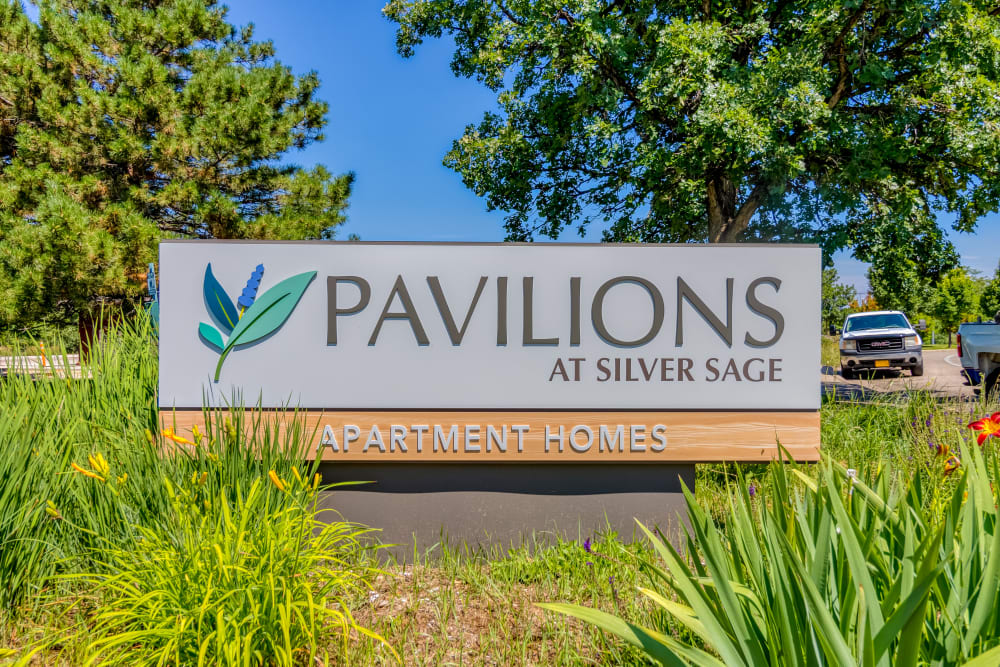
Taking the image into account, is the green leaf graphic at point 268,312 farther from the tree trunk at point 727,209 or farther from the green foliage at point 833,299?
the green foliage at point 833,299

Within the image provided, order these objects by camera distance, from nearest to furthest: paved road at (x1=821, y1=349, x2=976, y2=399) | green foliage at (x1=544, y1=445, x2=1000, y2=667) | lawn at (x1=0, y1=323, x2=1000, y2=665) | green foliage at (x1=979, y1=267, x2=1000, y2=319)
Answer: green foliage at (x1=544, y1=445, x2=1000, y2=667) → lawn at (x1=0, y1=323, x2=1000, y2=665) → paved road at (x1=821, y1=349, x2=976, y2=399) → green foliage at (x1=979, y1=267, x2=1000, y2=319)

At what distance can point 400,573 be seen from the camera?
10.4ft

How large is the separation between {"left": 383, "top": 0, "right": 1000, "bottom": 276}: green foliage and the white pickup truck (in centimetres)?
198

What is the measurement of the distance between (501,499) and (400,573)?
752mm

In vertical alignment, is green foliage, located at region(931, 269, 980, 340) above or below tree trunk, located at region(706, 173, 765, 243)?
above

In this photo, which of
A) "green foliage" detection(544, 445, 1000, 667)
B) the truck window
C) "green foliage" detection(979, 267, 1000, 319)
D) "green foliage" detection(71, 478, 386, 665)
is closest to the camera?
"green foliage" detection(544, 445, 1000, 667)

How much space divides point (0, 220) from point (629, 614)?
1168 cm

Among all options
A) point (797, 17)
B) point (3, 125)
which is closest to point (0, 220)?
point (3, 125)

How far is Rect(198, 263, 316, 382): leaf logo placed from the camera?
11.4ft

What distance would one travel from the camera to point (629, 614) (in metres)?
2.53

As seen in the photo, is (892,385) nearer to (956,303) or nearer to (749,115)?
(749,115)

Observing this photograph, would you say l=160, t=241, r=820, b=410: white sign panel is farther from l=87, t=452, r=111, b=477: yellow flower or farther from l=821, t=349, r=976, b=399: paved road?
l=821, t=349, r=976, b=399: paved road

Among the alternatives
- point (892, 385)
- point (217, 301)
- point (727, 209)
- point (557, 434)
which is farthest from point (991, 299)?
point (217, 301)

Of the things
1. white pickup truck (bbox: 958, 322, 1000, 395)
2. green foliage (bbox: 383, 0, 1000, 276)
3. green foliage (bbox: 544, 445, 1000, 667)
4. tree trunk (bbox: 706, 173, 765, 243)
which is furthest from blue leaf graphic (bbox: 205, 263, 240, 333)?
tree trunk (bbox: 706, 173, 765, 243)
